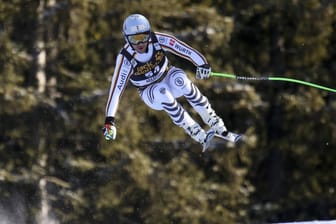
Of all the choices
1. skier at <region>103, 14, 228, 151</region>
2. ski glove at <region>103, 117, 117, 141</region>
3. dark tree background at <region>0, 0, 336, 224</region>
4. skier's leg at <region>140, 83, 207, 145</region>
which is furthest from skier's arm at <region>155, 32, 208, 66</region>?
dark tree background at <region>0, 0, 336, 224</region>

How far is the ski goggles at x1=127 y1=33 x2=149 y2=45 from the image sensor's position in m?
11.5

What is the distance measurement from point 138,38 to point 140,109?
7931 millimetres

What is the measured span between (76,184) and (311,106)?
14.7 feet

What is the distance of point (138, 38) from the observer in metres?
11.6

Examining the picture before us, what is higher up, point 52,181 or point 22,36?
point 22,36

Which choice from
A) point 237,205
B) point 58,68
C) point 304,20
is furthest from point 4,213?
point 304,20

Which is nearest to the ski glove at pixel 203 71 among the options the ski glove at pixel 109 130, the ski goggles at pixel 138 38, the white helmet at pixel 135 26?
the ski goggles at pixel 138 38

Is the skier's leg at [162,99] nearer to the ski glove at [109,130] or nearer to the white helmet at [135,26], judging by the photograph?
the ski glove at [109,130]

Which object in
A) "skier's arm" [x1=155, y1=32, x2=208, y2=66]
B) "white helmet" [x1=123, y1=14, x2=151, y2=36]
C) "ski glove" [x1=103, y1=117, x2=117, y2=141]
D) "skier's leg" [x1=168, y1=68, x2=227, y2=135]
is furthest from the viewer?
"skier's leg" [x1=168, y1=68, x2=227, y2=135]

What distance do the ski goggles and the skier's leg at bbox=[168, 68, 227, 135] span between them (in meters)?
0.67

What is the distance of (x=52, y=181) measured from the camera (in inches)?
783

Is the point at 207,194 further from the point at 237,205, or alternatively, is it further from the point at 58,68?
the point at 58,68

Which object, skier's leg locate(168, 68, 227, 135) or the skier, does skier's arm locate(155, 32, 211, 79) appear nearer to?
the skier

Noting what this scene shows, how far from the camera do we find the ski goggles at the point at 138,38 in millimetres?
11547
